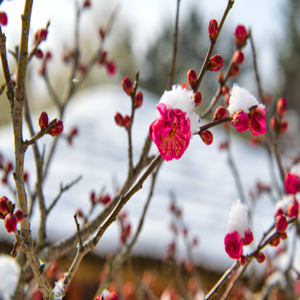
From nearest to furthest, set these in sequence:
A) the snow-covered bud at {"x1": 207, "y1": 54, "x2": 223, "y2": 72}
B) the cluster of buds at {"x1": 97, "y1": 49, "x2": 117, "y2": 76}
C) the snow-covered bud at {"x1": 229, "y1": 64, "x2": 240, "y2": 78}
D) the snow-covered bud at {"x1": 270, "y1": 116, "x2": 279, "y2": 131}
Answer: the snow-covered bud at {"x1": 207, "y1": 54, "x2": 223, "y2": 72}
the snow-covered bud at {"x1": 229, "y1": 64, "x2": 240, "y2": 78}
the snow-covered bud at {"x1": 270, "y1": 116, "x2": 279, "y2": 131}
the cluster of buds at {"x1": 97, "y1": 49, "x2": 117, "y2": 76}

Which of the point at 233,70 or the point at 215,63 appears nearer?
the point at 215,63

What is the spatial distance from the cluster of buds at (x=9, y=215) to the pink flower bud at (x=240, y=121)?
0.34 m

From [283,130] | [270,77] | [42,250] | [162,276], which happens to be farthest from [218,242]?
[270,77]

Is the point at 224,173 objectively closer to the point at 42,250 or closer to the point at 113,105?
the point at 113,105

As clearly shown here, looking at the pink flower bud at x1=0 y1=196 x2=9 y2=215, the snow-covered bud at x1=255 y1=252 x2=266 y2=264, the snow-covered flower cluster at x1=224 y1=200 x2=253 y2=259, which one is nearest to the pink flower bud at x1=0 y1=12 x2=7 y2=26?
the pink flower bud at x1=0 y1=196 x2=9 y2=215

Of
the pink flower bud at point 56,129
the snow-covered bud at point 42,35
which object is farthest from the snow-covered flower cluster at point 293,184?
the snow-covered bud at point 42,35

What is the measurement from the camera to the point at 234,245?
0.49 meters

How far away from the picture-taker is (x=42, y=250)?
0.79 meters

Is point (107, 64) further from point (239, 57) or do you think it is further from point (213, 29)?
point (213, 29)

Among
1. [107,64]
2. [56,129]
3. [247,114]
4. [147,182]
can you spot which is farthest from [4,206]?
[147,182]

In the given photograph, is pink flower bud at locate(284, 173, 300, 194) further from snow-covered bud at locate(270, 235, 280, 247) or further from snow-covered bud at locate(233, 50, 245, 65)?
snow-covered bud at locate(233, 50, 245, 65)

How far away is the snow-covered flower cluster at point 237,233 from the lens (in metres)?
0.49

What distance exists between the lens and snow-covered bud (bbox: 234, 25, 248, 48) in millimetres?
714

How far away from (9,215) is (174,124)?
0.28 metres
